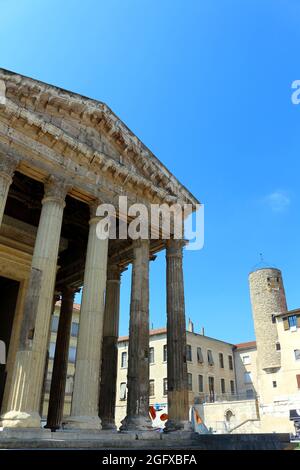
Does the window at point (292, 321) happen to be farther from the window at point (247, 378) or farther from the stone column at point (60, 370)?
the stone column at point (60, 370)

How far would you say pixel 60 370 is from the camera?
666 inches

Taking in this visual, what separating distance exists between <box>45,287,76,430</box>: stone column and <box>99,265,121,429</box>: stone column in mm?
2369

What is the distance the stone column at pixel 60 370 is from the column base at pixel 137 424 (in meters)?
5.45

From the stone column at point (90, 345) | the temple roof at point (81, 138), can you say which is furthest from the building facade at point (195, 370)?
the stone column at point (90, 345)

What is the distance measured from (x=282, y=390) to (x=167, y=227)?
112 feet

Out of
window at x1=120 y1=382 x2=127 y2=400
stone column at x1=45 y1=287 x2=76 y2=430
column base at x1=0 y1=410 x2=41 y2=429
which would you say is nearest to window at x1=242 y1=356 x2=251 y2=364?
window at x1=120 y1=382 x2=127 y2=400

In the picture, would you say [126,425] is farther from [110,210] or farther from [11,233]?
[11,233]

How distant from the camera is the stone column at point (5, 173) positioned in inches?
428

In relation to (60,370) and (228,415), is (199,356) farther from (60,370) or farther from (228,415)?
(60,370)

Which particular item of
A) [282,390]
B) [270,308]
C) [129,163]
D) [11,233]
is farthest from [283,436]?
[270,308]

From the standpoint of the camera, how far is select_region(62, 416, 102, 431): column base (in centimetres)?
1005

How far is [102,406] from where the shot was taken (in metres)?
14.9

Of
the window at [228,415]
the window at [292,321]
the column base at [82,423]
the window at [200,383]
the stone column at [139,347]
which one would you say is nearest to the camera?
the column base at [82,423]

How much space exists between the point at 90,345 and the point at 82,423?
6.82ft
